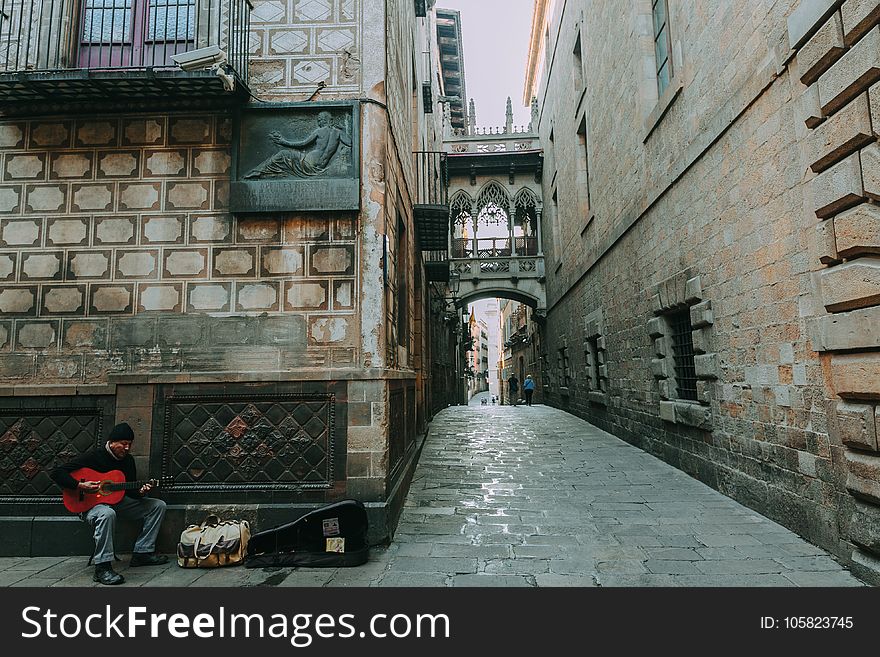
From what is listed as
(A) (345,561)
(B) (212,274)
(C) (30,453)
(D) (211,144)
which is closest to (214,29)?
(D) (211,144)

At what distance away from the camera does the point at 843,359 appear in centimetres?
400

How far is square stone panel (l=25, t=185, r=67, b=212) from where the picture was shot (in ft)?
17.5

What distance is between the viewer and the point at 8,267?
17.3 ft

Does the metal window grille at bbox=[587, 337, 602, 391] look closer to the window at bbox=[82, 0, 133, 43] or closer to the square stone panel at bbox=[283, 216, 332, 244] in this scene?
the square stone panel at bbox=[283, 216, 332, 244]

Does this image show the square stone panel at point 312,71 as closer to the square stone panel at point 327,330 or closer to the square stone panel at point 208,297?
the square stone panel at point 208,297

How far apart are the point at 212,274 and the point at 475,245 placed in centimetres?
2077

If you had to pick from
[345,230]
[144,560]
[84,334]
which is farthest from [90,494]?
[345,230]

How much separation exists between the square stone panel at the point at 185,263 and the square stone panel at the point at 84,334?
815mm

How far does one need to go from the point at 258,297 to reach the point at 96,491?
2141 millimetres

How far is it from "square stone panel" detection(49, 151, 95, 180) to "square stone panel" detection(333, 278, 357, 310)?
283 centimetres

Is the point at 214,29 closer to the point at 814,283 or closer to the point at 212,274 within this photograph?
the point at 212,274

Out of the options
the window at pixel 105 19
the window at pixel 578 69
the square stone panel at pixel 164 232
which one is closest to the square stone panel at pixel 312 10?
the window at pixel 105 19

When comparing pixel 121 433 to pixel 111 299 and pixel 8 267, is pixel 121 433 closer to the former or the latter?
pixel 111 299

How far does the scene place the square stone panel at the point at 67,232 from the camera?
527cm
